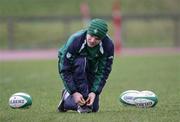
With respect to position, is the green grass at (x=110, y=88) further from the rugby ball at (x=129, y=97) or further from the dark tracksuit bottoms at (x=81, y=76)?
the dark tracksuit bottoms at (x=81, y=76)

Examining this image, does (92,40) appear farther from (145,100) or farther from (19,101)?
(19,101)

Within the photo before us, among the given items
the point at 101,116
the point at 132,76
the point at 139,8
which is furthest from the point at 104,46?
the point at 139,8

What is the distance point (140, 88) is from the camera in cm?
1184

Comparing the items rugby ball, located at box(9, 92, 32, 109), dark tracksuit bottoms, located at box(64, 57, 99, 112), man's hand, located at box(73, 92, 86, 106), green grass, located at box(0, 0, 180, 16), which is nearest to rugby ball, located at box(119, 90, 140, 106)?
dark tracksuit bottoms, located at box(64, 57, 99, 112)

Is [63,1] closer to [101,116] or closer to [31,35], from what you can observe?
[31,35]

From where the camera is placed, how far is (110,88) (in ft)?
39.5

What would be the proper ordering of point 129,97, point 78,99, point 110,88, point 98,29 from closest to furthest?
1. point 98,29
2. point 78,99
3. point 129,97
4. point 110,88

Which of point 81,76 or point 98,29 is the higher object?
point 98,29

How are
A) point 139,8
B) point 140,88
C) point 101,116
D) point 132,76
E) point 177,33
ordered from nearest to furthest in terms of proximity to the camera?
1. point 101,116
2. point 140,88
3. point 132,76
4. point 177,33
5. point 139,8

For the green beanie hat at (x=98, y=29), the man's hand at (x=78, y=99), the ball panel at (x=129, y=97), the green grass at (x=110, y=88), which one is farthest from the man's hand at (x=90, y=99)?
the green beanie hat at (x=98, y=29)

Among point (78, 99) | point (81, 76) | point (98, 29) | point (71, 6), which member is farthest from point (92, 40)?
point (71, 6)

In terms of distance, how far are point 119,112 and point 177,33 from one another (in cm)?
2172

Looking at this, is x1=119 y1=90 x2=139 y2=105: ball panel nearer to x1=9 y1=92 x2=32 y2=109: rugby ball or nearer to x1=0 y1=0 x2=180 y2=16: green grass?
x1=9 y1=92 x2=32 y2=109: rugby ball

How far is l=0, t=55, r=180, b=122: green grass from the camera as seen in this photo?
7.64 m
